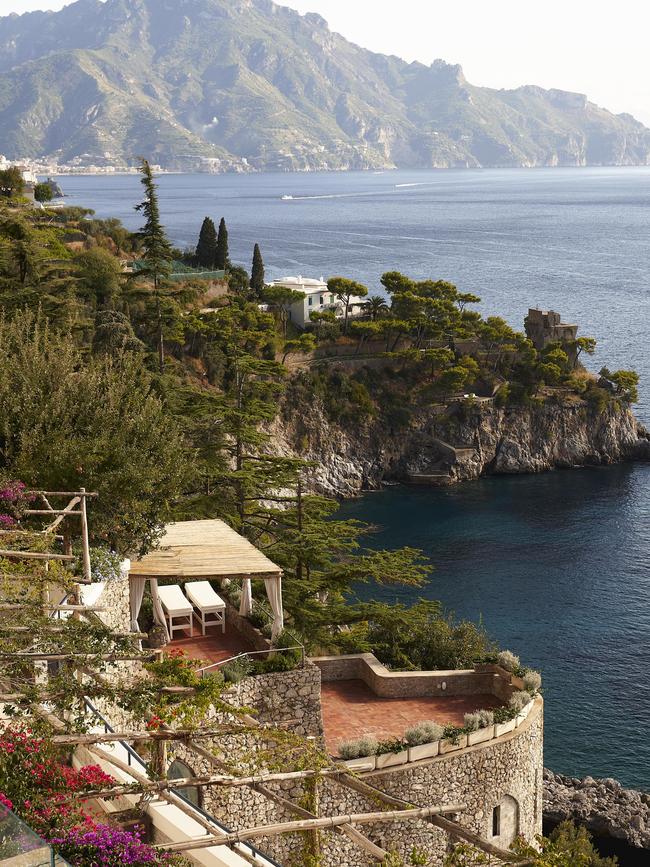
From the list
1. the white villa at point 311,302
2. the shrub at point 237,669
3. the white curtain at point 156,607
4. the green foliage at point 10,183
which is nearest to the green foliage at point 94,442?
the white curtain at point 156,607

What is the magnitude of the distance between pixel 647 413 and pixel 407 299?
63.3 ft

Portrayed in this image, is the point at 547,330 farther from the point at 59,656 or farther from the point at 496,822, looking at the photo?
the point at 59,656

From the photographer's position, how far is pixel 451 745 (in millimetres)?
17984

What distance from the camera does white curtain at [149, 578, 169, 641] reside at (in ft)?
60.3

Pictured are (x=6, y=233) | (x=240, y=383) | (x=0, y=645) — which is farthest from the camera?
(x=6, y=233)

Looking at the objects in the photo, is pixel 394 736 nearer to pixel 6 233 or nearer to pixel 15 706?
pixel 15 706

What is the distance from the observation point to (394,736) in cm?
1836

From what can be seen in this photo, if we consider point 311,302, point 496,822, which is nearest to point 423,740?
point 496,822

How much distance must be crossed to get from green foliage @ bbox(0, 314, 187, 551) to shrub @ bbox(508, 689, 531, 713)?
782 cm

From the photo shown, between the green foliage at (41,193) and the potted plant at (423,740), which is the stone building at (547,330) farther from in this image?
the potted plant at (423,740)

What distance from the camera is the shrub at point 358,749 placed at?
17203mm

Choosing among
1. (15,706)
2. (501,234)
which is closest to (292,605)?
(15,706)

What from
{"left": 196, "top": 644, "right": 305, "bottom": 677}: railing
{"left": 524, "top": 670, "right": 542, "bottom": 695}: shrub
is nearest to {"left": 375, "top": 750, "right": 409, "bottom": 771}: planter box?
{"left": 196, "top": 644, "right": 305, "bottom": 677}: railing

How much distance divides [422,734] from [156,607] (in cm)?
546
